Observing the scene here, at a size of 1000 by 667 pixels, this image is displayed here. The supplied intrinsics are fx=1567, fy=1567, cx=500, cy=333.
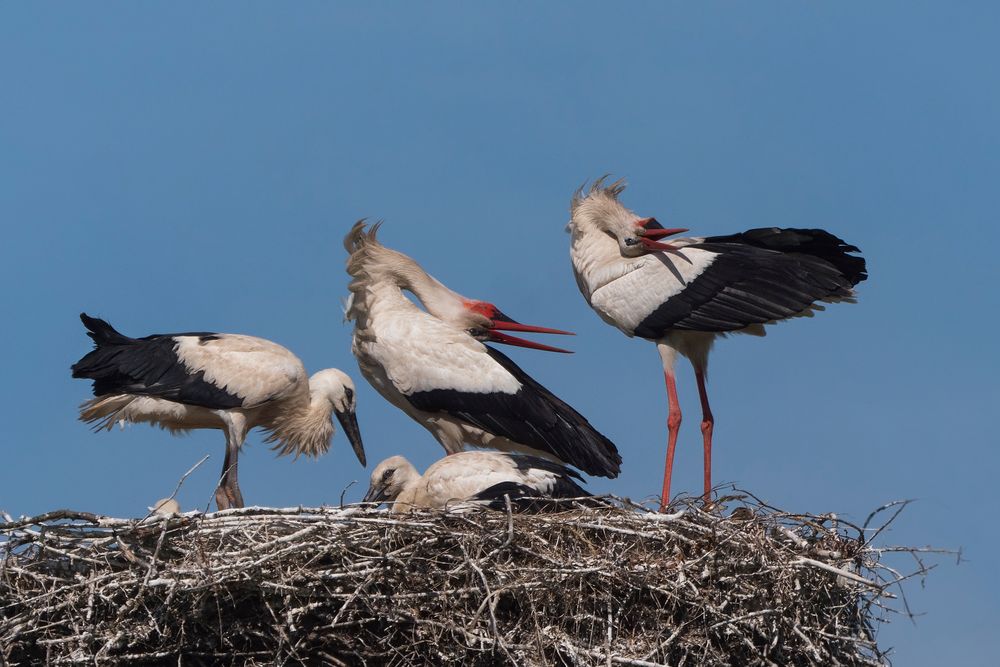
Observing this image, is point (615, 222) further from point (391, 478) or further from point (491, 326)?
point (391, 478)

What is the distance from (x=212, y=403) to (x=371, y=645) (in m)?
2.90

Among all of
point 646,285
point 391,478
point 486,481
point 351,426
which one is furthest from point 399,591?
point 351,426

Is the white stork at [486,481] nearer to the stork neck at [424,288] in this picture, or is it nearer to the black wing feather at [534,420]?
the black wing feather at [534,420]

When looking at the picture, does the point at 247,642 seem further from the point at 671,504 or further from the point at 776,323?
the point at 776,323

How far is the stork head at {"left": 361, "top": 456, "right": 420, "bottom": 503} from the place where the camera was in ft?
23.7

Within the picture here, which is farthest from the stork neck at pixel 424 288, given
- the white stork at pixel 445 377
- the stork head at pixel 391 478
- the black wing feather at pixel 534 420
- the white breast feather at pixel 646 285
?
the stork head at pixel 391 478

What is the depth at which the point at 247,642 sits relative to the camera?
5.59 m

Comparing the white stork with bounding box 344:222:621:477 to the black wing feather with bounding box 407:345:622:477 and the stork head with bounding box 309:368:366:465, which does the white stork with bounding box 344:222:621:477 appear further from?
the stork head with bounding box 309:368:366:465

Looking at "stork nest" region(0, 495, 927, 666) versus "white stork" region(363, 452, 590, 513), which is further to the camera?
"white stork" region(363, 452, 590, 513)

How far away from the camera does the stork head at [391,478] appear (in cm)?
723

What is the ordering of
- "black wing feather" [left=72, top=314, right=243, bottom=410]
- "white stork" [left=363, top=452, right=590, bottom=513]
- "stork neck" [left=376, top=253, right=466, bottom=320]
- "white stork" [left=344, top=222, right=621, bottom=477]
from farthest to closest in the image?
1. "stork neck" [left=376, top=253, right=466, bottom=320]
2. "black wing feather" [left=72, top=314, right=243, bottom=410]
3. "white stork" [left=344, top=222, right=621, bottom=477]
4. "white stork" [left=363, top=452, right=590, bottom=513]

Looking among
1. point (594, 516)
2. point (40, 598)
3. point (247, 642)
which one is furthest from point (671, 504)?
point (40, 598)

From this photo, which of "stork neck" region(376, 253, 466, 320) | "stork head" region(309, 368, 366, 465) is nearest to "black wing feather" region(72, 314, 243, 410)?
"stork head" region(309, 368, 366, 465)

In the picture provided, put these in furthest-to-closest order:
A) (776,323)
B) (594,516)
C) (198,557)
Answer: (776,323)
(594,516)
(198,557)
